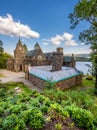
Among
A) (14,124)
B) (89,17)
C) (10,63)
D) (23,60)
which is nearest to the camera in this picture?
(14,124)

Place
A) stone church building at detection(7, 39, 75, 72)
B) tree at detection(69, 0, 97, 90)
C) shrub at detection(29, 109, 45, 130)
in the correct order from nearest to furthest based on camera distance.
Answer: shrub at detection(29, 109, 45, 130)
tree at detection(69, 0, 97, 90)
stone church building at detection(7, 39, 75, 72)

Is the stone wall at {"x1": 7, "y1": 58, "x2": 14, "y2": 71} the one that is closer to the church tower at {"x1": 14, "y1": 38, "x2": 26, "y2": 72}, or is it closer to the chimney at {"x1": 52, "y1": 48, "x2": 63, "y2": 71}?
the church tower at {"x1": 14, "y1": 38, "x2": 26, "y2": 72}

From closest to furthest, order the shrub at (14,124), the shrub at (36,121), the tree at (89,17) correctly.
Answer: the shrub at (14,124), the shrub at (36,121), the tree at (89,17)

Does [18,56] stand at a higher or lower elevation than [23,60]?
higher

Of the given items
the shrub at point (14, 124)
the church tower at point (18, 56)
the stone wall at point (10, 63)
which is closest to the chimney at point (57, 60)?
the shrub at point (14, 124)

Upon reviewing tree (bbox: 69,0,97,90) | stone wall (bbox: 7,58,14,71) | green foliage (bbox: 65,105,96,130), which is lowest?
green foliage (bbox: 65,105,96,130)

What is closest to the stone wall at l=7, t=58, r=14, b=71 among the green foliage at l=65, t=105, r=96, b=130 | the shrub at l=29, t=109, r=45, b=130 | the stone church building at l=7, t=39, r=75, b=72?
the stone church building at l=7, t=39, r=75, b=72

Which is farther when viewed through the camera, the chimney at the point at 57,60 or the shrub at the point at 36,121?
the chimney at the point at 57,60

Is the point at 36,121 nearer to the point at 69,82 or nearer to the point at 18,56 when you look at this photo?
the point at 69,82

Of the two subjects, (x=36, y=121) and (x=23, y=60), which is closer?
(x=36, y=121)

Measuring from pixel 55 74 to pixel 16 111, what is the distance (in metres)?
14.5

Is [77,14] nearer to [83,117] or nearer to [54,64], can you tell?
→ [54,64]

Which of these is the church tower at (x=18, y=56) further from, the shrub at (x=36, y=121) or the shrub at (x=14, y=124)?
the shrub at (x=14, y=124)

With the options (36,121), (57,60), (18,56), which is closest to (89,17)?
(57,60)
